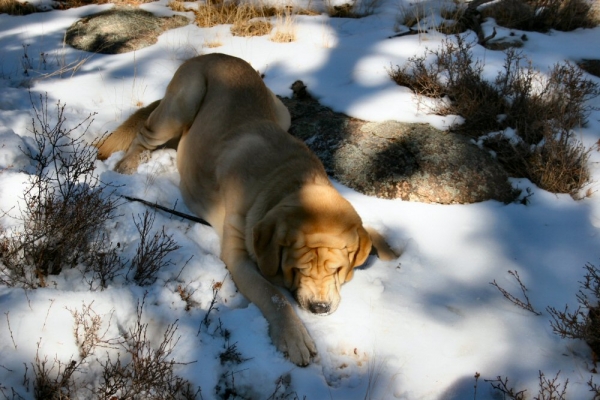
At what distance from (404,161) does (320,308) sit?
2.29 meters

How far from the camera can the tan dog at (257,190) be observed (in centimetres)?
331

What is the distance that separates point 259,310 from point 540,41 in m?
6.36

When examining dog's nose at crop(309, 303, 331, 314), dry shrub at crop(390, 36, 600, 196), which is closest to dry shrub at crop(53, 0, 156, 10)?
dry shrub at crop(390, 36, 600, 196)

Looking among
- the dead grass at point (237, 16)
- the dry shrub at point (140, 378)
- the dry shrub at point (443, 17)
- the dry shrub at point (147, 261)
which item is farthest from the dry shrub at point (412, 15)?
the dry shrub at point (140, 378)

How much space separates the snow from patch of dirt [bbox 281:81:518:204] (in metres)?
0.16

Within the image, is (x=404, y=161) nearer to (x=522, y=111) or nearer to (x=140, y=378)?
(x=522, y=111)

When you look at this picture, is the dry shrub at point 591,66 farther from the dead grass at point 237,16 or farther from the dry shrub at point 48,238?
the dry shrub at point 48,238

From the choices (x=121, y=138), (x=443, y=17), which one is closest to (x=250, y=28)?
(x=443, y=17)

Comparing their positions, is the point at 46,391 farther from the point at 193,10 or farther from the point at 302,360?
the point at 193,10

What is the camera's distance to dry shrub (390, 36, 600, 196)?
4926 mm

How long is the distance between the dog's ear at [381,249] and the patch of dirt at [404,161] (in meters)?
0.76

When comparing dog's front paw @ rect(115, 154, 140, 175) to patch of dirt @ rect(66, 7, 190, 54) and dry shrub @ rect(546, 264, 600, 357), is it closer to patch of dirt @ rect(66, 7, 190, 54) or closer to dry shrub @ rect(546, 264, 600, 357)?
patch of dirt @ rect(66, 7, 190, 54)

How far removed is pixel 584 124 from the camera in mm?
5621

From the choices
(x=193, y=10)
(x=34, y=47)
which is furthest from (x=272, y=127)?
(x=193, y=10)
